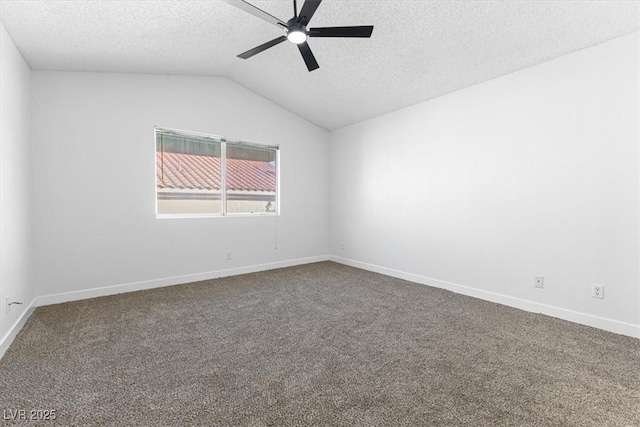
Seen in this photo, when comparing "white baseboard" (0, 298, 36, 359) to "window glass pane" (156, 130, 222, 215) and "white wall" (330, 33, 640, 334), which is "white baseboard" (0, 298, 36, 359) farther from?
"white wall" (330, 33, 640, 334)

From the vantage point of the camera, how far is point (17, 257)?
8.39 feet

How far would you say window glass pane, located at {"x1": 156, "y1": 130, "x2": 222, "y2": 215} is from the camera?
394cm

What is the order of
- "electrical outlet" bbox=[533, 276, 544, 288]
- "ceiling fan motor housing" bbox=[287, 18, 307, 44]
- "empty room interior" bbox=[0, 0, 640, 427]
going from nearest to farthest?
"empty room interior" bbox=[0, 0, 640, 427] < "ceiling fan motor housing" bbox=[287, 18, 307, 44] < "electrical outlet" bbox=[533, 276, 544, 288]

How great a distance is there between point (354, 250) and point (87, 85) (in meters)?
4.29

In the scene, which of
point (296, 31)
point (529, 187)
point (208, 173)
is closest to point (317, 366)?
point (296, 31)

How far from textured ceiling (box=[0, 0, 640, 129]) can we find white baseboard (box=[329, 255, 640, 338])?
7.96ft

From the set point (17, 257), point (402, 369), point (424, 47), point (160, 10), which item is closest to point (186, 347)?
point (402, 369)

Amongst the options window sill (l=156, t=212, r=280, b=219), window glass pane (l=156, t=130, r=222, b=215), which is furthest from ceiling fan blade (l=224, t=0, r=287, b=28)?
window sill (l=156, t=212, r=280, b=219)

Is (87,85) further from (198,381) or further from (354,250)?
(354,250)

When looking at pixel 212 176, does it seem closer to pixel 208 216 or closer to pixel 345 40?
pixel 208 216

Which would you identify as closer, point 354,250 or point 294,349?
point 294,349

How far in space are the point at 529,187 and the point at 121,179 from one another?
4636 millimetres

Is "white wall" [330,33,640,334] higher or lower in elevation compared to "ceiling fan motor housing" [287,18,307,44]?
lower

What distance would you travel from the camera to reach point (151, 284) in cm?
377
